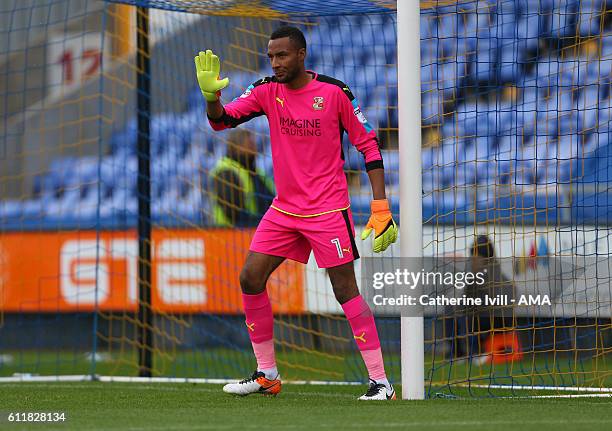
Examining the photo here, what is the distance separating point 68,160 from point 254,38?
21.5 ft

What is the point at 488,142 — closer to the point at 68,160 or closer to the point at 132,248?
the point at 132,248

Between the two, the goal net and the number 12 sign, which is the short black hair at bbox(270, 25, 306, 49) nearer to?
the goal net

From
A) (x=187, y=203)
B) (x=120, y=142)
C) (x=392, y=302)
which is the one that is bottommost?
(x=392, y=302)

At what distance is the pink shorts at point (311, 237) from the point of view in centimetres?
601

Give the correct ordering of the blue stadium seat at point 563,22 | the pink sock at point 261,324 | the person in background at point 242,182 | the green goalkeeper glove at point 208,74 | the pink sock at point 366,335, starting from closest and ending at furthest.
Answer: the green goalkeeper glove at point 208,74 < the pink sock at point 366,335 < the pink sock at point 261,324 < the blue stadium seat at point 563,22 < the person in background at point 242,182

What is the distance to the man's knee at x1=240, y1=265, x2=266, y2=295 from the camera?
242 inches

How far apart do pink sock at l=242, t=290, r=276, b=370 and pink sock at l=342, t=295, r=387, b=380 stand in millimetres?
465

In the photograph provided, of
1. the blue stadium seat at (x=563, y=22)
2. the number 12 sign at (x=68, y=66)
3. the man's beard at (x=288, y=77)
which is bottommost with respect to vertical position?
the man's beard at (x=288, y=77)

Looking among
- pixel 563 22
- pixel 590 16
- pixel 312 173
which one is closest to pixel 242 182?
pixel 563 22

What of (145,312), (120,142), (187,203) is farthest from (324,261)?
(120,142)

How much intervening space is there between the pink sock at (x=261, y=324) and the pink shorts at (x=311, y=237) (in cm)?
27

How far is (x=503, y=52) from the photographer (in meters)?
A: 9.62

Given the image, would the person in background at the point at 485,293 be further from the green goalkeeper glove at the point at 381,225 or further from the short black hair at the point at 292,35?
the short black hair at the point at 292,35

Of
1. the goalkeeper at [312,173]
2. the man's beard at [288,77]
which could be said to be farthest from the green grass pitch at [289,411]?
the man's beard at [288,77]
